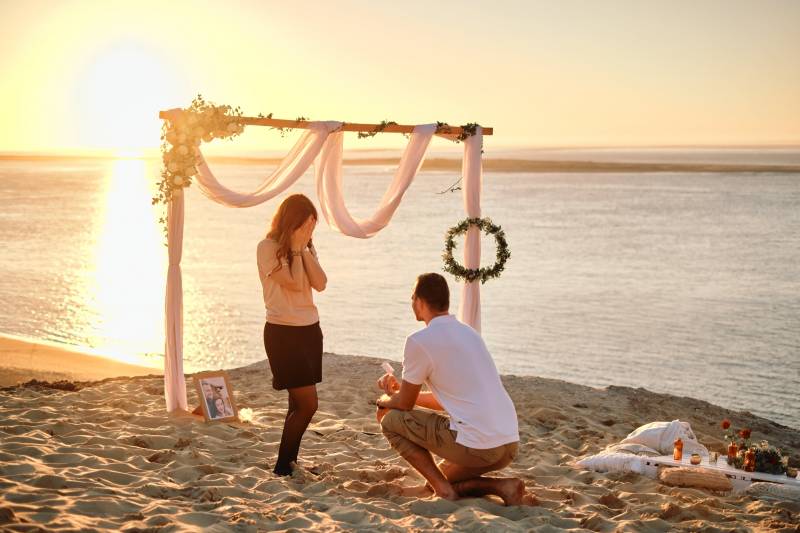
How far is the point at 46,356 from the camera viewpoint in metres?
10.9

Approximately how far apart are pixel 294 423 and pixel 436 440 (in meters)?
1.12

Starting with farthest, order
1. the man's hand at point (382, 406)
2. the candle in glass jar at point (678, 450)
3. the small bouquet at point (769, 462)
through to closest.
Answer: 1. the candle in glass jar at point (678, 450)
2. the small bouquet at point (769, 462)
3. the man's hand at point (382, 406)

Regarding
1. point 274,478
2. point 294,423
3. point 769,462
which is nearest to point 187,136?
point 294,423

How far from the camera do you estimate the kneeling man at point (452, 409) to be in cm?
543

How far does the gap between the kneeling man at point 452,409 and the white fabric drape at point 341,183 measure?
305 cm

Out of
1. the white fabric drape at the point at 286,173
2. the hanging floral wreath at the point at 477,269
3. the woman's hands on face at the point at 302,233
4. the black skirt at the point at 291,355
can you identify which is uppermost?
the white fabric drape at the point at 286,173

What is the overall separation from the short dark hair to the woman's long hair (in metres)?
1.02

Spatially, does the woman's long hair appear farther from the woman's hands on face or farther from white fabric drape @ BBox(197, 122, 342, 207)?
white fabric drape @ BBox(197, 122, 342, 207)

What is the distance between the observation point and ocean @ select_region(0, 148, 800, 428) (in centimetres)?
1297

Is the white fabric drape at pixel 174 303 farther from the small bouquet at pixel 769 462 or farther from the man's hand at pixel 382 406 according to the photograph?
the small bouquet at pixel 769 462

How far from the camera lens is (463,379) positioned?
5.42m

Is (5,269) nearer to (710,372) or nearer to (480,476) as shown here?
(710,372)

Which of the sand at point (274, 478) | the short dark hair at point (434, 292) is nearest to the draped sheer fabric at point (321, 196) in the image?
the sand at point (274, 478)

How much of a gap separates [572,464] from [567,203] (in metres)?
41.1
